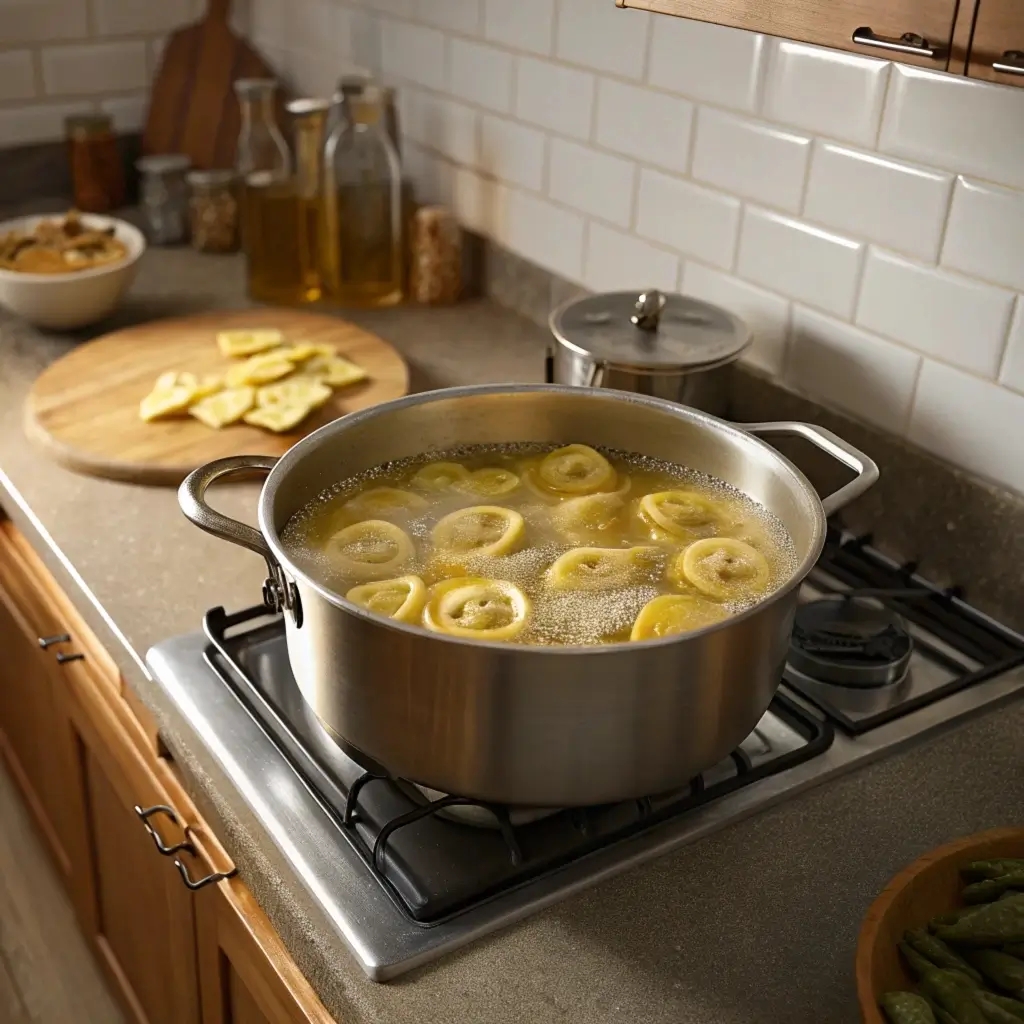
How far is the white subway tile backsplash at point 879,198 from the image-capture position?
118 cm

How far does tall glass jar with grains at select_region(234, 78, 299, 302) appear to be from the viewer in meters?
1.85

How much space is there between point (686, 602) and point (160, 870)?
0.64m

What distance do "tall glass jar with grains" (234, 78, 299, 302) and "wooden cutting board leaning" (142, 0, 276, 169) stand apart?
31 centimetres

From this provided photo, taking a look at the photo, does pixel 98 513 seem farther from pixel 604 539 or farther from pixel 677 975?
pixel 677 975

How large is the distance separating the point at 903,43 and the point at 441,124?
1186 mm

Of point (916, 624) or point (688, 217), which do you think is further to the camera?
point (688, 217)

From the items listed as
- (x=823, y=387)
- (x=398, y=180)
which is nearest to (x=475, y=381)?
(x=398, y=180)

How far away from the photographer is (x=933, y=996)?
2.40ft

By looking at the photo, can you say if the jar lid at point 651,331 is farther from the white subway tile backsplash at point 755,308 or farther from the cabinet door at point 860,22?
the cabinet door at point 860,22

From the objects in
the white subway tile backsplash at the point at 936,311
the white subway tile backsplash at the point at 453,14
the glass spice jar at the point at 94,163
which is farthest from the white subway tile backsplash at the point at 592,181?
the glass spice jar at the point at 94,163

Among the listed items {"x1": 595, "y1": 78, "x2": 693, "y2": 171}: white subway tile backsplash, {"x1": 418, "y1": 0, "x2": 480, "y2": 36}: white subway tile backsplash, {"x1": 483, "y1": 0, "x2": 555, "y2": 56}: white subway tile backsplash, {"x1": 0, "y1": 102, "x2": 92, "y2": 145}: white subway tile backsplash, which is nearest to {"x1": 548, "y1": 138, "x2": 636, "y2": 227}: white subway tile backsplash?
{"x1": 595, "y1": 78, "x2": 693, "y2": 171}: white subway tile backsplash

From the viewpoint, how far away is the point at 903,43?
774mm

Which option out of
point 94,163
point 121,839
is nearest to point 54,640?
point 121,839

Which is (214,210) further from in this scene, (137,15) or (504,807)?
(504,807)
